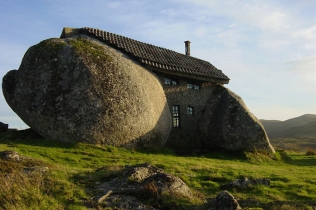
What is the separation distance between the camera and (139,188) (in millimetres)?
9727

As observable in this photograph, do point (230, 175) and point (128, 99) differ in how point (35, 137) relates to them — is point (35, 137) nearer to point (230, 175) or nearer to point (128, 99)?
point (128, 99)

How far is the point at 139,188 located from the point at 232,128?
55.9 ft

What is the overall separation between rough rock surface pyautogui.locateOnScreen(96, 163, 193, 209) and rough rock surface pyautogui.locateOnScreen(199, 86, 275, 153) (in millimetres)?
15680

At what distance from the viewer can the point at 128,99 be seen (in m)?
21.5

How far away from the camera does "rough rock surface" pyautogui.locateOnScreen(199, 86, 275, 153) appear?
25.1m

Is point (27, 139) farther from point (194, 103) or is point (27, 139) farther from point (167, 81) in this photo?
point (194, 103)

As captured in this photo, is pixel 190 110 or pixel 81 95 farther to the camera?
pixel 190 110

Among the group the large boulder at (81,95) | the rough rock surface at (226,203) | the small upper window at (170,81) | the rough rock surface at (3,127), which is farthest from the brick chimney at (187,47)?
the rough rock surface at (226,203)

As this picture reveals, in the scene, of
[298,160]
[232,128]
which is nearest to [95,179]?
[232,128]

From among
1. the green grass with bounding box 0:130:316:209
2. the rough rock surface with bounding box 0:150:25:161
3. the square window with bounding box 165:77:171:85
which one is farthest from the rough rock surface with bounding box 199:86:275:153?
the rough rock surface with bounding box 0:150:25:161

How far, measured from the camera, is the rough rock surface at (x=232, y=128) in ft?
82.2

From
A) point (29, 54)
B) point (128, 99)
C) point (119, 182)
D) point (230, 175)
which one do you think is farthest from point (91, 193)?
point (29, 54)

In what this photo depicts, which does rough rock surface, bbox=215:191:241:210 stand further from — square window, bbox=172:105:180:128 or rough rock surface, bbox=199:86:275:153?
square window, bbox=172:105:180:128

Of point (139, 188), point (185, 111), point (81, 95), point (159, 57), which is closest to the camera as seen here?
point (139, 188)
